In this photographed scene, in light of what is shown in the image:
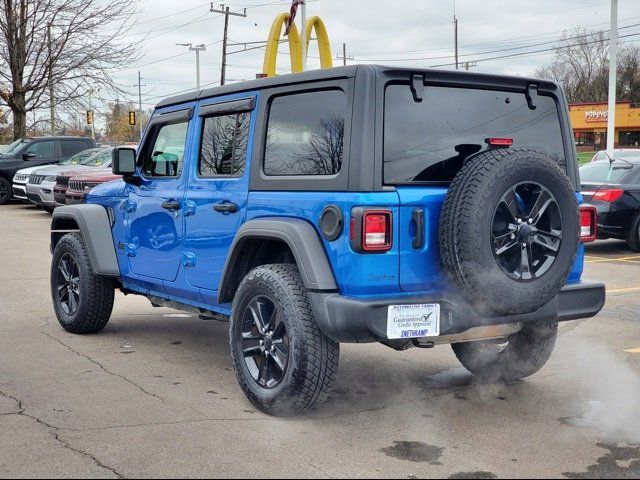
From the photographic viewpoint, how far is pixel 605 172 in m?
13.1

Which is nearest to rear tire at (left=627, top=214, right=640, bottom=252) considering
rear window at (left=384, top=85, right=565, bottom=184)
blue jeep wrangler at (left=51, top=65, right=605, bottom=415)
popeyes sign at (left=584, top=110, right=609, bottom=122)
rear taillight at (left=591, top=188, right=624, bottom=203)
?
rear taillight at (left=591, top=188, right=624, bottom=203)

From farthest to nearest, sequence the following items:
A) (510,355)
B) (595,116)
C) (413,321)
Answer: (595,116) → (510,355) → (413,321)

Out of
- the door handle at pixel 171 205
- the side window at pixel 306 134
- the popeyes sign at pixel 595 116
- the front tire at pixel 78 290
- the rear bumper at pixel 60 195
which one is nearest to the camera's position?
the side window at pixel 306 134

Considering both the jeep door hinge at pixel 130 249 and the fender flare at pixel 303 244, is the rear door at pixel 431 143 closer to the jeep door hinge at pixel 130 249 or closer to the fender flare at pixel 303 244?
the fender flare at pixel 303 244

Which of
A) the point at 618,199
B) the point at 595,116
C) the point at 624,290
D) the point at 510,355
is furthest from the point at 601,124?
the point at 510,355

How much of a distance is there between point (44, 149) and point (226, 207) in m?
19.0

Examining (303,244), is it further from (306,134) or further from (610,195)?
(610,195)

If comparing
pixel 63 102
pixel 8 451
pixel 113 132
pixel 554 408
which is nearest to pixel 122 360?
pixel 8 451

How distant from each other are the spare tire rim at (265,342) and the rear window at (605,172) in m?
9.48

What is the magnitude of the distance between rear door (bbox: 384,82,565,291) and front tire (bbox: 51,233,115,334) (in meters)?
3.31

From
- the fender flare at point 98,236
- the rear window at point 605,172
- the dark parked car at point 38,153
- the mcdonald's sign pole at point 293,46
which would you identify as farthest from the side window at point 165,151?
the dark parked car at point 38,153

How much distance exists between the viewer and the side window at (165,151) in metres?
5.87

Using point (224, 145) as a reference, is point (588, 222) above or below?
below

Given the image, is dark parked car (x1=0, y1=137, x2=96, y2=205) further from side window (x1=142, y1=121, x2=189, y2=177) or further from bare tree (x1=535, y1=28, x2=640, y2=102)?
bare tree (x1=535, y1=28, x2=640, y2=102)
